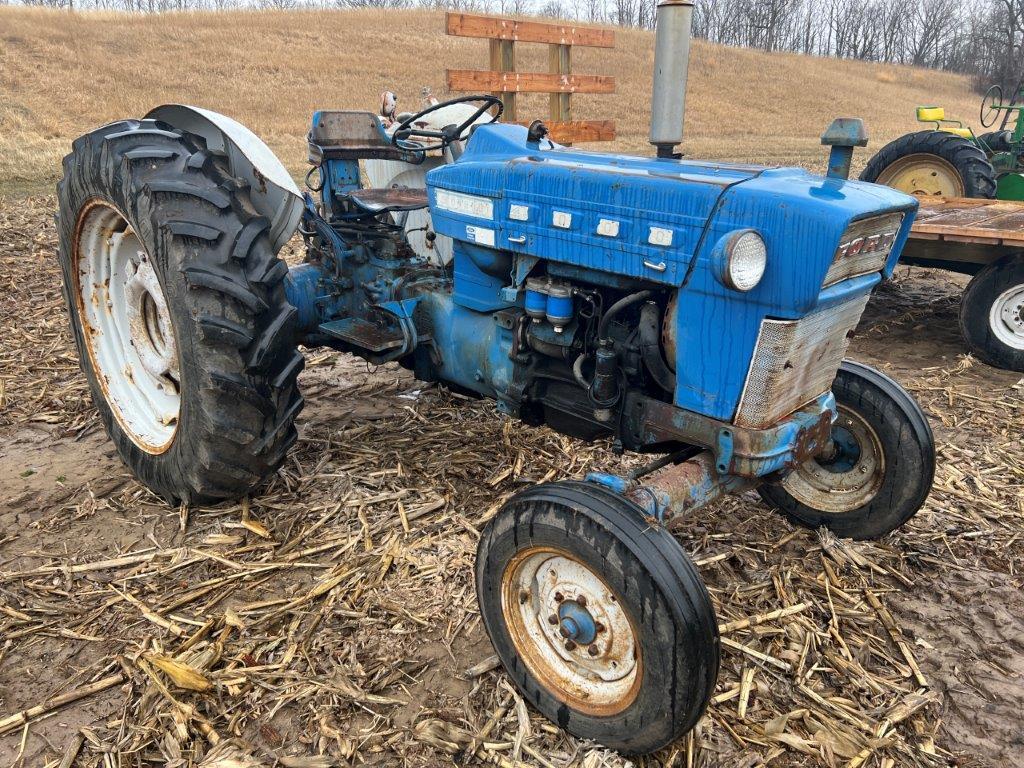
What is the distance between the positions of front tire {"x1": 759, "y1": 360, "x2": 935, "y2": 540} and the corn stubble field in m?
0.11

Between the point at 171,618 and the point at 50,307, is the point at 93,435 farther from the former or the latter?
the point at 50,307

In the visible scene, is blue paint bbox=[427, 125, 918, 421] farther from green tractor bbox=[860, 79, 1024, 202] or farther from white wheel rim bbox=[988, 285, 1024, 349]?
green tractor bbox=[860, 79, 1024, 202]

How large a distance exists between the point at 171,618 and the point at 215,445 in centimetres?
60

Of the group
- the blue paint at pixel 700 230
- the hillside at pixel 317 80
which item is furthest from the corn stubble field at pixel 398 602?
the hillside at pixel 317 80

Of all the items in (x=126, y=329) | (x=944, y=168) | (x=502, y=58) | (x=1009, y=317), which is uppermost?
(x=502, y=58)

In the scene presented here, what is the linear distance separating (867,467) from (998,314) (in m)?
2.89

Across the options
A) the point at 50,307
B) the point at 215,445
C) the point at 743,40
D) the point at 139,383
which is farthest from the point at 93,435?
the point at 743,40

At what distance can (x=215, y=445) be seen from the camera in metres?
2.65

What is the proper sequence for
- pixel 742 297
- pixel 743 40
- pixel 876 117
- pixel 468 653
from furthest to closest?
pixel 743 40 → pixel 876 117 → pixel 468 653 → pixel 742 297

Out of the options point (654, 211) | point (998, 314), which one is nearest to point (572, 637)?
point (654, 211)

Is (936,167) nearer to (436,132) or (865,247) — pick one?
(436,132)

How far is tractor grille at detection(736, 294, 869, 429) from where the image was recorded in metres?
2.04

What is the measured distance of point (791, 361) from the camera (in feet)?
6.91

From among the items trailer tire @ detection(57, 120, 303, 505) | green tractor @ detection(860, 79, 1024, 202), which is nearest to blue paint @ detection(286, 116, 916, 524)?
trailer tire @ detection(57, 120, 303, 505)
